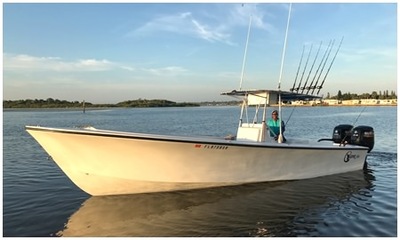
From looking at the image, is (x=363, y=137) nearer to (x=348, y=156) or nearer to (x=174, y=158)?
(x=348, y=156)

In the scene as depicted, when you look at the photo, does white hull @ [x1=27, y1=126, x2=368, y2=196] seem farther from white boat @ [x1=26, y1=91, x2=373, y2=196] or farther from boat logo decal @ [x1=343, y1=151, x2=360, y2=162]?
boat logo decal @ [x1=343, y1=151, x2=360, y2=162]

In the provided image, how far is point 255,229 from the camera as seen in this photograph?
20.2ft

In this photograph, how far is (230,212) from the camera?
7.05m

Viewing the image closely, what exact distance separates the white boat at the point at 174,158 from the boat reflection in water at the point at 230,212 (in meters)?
0.30

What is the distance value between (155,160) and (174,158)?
0.41 m

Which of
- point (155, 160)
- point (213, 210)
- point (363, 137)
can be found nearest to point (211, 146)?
point (155, 160)

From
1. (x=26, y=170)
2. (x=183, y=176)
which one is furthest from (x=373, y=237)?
(x=26, y=170)

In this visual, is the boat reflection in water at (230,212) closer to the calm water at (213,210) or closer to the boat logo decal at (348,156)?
the calm water at (213,210)

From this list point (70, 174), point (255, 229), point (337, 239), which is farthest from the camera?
point (70, 174)

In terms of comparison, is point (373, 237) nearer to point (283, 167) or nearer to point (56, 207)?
point (283, 167)

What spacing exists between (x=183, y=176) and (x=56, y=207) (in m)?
2.78

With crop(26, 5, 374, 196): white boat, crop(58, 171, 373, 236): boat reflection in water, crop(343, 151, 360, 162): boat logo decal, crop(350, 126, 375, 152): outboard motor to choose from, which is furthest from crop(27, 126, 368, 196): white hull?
crop(350, 126, 375, 152): outboard motor

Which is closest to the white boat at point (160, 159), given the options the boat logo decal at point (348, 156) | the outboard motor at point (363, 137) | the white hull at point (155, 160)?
the white hull at point (155, 160)

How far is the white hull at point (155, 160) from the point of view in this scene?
7.07 m
